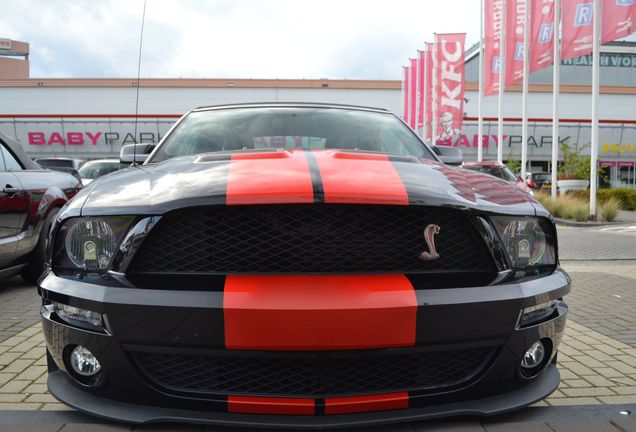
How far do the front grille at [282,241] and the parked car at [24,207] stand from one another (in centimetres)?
330

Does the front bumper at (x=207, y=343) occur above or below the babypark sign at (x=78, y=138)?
Result: below

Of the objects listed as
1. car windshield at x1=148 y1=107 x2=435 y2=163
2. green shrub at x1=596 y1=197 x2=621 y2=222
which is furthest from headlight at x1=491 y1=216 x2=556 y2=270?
green shrub at x1=596 y1=197 x2=621 y2=222

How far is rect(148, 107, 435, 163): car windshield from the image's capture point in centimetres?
290

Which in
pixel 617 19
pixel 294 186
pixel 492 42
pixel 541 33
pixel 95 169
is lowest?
pixel 294 186

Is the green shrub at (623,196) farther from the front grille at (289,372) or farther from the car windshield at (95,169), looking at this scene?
the front grille at (289,372)

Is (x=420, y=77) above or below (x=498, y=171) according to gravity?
above

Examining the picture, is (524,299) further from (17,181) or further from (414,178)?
(17,181)

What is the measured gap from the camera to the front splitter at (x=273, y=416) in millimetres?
1649

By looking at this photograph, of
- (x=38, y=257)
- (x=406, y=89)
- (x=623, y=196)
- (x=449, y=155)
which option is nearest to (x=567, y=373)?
(x=449, y=155)

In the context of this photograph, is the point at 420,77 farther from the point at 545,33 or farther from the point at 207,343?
the point at 207,343

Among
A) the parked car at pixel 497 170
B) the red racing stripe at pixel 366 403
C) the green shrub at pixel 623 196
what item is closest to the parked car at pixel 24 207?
the red racing stripe at pixel 366 403

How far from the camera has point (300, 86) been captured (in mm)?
38281

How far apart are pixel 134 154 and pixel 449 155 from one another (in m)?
1.95

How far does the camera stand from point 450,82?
22.8 metres
